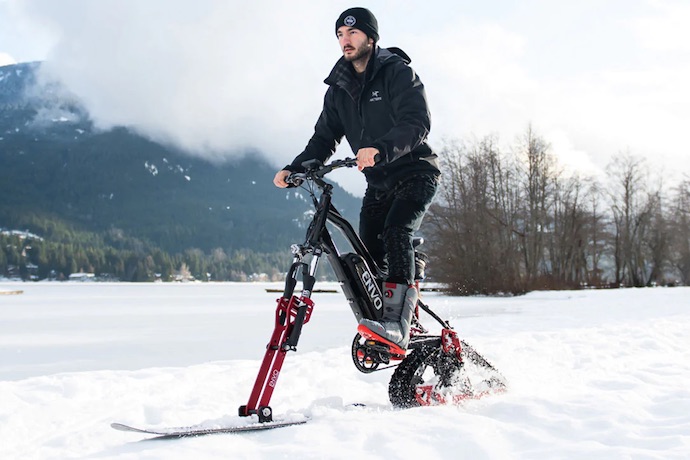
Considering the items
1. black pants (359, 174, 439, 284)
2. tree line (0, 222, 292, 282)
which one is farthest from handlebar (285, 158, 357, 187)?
tree line (0, 222, 292, 282)

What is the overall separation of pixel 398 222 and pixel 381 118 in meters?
0.64

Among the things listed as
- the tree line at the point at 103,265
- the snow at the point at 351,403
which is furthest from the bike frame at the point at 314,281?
the tree line at the point at 103,265

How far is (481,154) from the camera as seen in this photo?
3691cm

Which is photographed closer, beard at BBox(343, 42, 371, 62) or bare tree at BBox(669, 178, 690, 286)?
beard at BBox(343, 42, 371, 62)

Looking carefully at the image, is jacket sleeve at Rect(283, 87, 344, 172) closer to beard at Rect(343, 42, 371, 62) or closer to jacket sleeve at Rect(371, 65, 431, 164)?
beard at Rect(343, 42, 371, 62)

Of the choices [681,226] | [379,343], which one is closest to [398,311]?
[379,343]

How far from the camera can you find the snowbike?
9.59ft

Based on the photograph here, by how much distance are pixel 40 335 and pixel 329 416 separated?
10.7 m

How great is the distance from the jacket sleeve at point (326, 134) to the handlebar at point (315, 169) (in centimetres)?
52

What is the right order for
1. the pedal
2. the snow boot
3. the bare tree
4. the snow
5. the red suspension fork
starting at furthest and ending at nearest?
1. the bare tree
2. the snow boot
3. the pedal
4. the red suspension fork
5. the snow

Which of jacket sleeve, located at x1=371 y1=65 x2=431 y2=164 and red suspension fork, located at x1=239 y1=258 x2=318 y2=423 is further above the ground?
jacket sleeve, located at x1=371 y1=65 x2=431 y2=164

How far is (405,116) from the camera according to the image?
3.27 metres

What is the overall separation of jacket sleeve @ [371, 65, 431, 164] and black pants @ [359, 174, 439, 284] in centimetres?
29

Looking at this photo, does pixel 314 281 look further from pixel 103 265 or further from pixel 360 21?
pixel 103 265
